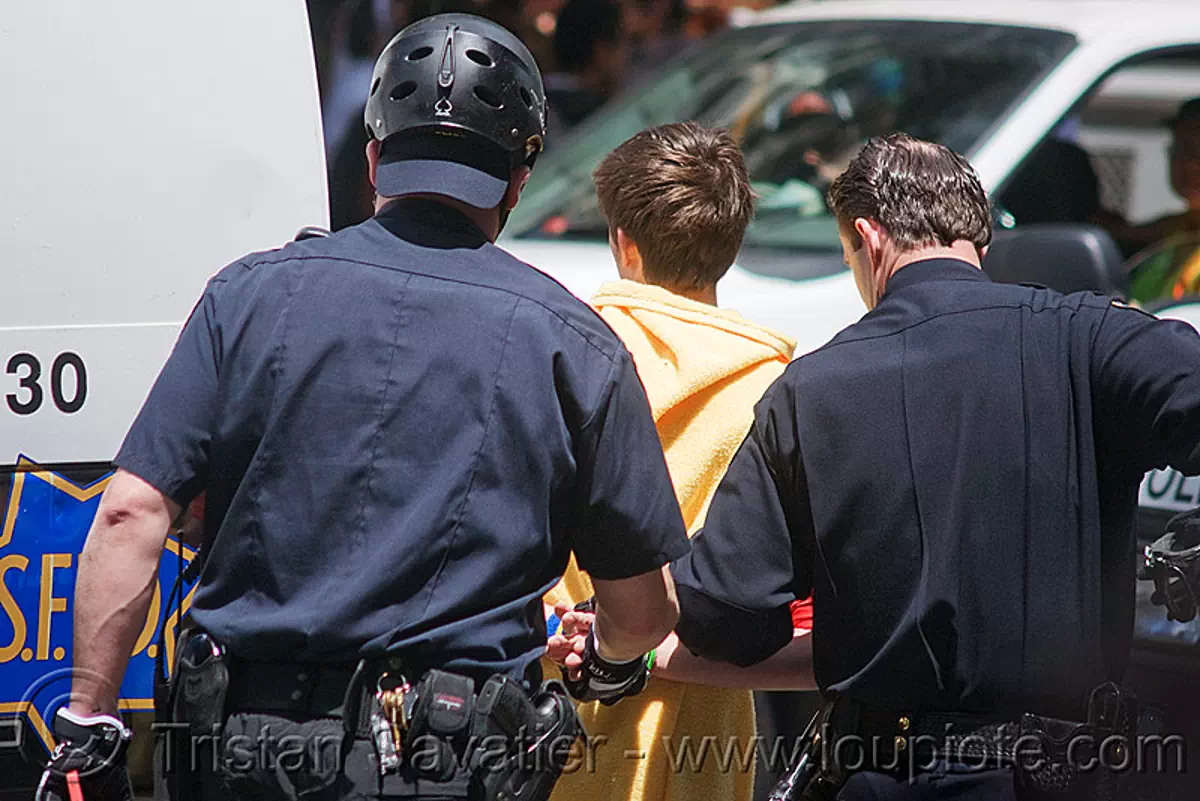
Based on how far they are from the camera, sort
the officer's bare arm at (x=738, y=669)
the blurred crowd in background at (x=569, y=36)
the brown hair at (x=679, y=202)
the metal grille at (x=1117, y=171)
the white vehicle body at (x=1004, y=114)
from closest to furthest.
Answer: the officer's bare arm at (x=738, y=669) < the brown hair at (x=679, y=202) < the white vehicle body at (x=1004, y=114) < the blurred crowd in background at (x=569, y=36) < the metal grille at (x=1117, y=171)

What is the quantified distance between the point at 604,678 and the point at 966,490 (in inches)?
23.5

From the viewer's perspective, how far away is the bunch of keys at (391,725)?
2.20 m

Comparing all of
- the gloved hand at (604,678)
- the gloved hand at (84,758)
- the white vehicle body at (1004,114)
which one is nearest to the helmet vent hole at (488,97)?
the gloved hand at (604,678)

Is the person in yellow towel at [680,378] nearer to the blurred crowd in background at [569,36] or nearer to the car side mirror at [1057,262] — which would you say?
the car side mirror at [1057,262]

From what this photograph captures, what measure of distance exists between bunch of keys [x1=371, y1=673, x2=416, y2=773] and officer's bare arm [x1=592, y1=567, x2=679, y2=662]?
12.9 inches

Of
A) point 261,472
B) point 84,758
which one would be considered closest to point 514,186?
point 261,472

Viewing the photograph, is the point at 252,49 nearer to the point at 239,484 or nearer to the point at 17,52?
the point at 17,52

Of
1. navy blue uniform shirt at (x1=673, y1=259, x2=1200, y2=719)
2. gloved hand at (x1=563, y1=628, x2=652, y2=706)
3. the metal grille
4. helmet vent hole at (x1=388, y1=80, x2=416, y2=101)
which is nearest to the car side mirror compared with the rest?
navy blue uniform shirt at (x1=673, y1=259, x2=1200, y2=719)

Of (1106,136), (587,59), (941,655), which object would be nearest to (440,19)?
(941,655)

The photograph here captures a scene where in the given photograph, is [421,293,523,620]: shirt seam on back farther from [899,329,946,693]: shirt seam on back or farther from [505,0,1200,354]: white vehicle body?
[505,0,1200,354]: white vehicle body

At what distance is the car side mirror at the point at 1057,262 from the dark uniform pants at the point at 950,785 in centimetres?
199

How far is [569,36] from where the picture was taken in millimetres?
8180

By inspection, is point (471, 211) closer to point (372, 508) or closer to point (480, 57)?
point (480, 57)

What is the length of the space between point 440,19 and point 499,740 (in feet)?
3.28
